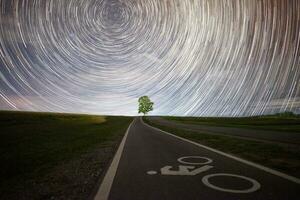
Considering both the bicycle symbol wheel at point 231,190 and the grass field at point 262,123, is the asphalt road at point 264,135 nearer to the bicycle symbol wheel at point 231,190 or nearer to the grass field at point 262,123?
the grass field at point 262,123

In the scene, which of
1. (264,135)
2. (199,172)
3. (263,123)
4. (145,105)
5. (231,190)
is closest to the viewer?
(231,190)

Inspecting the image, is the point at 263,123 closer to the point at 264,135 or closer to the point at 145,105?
the point at 264,135

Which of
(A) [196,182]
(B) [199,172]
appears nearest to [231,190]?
(A) [196,182]

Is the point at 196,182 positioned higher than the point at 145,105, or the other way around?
the point at 145,105

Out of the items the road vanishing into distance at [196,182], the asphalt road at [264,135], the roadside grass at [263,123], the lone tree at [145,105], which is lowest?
the road vanishing into distance at [196,182]

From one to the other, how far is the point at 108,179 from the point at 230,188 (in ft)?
8.88

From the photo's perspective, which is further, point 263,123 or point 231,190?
point 263,123

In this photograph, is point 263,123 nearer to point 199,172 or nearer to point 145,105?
point 199,172

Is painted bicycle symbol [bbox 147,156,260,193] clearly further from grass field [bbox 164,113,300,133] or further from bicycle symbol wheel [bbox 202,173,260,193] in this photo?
grass field [bbox 164,113,300,133]

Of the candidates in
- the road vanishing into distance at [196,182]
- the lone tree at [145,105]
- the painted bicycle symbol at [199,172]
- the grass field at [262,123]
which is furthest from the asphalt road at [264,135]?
the lone tree at [145,105]

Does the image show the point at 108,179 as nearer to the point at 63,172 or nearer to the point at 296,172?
the point at 63,172

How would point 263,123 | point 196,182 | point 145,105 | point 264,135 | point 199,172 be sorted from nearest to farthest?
point 196,182, point 199,172, point 264,135, point 263,123, point 145,105

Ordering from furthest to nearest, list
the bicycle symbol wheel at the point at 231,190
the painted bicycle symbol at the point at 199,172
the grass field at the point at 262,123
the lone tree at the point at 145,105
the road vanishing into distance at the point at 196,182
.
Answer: the lone tree at the point at 145,105, the grass field at the point at 262,123, the painted bicycle symbol at the point at 199,172, the bicycle symbol wheel at the point at 231,190, the road vanishing into distance at the point at 196,182

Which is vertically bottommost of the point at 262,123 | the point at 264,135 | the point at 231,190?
the point at 231,190
